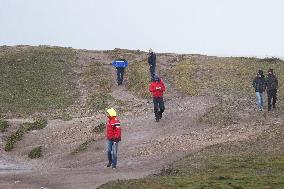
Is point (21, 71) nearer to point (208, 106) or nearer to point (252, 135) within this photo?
point (208, 106)

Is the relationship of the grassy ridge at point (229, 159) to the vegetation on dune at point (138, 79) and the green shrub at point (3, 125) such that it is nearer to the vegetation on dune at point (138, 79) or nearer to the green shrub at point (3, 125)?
the vegetation on dune at point (138, 79)

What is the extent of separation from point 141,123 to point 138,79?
51.3 feet

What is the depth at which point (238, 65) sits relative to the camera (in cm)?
5622

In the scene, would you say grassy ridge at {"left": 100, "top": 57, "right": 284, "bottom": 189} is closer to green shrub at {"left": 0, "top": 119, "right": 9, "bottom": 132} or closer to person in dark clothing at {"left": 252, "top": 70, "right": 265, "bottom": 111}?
person in dark clothing at {"left": 252, "top": 70, "right": 265, "bottom": 111}

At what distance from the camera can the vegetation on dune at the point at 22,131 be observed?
32.9m

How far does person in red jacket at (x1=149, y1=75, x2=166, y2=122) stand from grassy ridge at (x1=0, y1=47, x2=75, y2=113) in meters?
12.4

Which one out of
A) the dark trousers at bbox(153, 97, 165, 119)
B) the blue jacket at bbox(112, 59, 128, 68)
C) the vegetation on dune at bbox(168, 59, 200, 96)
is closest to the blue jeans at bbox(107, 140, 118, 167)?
the dark trousers at bbox(153, 97, 165, 119)

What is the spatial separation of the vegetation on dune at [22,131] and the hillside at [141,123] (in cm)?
34

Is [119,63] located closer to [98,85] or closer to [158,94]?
[98,85]

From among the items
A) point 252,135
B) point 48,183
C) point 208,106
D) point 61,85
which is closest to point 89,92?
point 61,85

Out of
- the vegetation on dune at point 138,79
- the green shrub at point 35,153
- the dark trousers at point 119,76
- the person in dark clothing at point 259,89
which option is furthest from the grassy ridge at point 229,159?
the green shrub at point 35,153

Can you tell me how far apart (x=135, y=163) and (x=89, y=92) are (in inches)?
911

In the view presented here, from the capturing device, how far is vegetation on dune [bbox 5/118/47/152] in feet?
108

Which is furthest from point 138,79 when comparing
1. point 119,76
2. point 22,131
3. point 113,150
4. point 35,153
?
point 113,150
